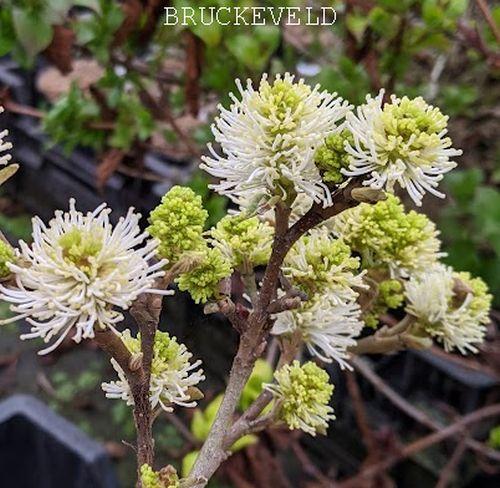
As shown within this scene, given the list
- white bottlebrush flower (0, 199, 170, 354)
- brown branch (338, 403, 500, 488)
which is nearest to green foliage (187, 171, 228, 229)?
brown branch (338, 403, 500, 488)

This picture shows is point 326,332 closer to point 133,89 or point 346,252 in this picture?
point 346,252

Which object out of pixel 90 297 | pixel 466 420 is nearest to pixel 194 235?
pixel 90 297

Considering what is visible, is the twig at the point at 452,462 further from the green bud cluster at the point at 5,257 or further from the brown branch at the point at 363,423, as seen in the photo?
the green bud cluster at the point at 5,257

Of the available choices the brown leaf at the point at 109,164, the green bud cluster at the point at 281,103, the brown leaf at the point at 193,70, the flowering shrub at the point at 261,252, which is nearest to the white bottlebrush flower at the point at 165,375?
the flowering shrub at the point at 261,252

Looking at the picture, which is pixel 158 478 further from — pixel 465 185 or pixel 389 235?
pixel 465 185

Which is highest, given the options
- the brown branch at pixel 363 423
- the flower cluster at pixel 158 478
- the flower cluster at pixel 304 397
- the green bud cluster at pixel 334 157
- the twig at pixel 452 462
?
the green bud cluster at pixel 334 157

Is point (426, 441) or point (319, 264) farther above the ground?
point (319, 264)

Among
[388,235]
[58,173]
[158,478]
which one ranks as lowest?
[158,478]

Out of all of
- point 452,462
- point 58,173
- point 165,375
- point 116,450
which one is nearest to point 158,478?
point 165,375
